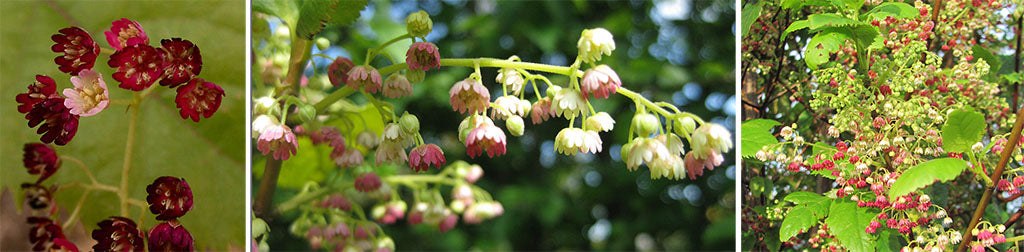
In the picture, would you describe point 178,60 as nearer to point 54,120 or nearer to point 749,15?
point 54,120

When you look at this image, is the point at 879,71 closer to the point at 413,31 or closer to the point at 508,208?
the point at 413,31

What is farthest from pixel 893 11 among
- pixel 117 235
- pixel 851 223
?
pixel 117 235

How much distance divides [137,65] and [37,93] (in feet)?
0.33

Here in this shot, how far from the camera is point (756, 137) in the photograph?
499mm

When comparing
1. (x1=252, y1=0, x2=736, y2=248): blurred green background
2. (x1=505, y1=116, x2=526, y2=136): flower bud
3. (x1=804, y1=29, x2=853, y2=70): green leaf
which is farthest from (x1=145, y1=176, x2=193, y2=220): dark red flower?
(x1=804, y1=29, x2=853, y2=70): green leaf

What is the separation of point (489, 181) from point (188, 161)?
0.53 metres

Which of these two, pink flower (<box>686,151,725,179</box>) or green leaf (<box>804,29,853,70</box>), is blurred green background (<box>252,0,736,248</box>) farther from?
pink flower (<box>686,151,725,179</box>)

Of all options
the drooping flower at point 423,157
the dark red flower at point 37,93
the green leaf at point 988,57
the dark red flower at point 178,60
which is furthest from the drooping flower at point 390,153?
the green leaf at point 988,57

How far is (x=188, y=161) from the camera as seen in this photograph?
554 millimetres

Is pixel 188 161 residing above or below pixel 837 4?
below

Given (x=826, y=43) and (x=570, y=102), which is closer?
(x=570, y=102)

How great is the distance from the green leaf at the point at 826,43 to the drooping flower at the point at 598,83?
0.22m

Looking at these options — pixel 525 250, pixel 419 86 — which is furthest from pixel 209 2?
pixel 525 250

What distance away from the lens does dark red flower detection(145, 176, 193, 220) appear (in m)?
0.54
